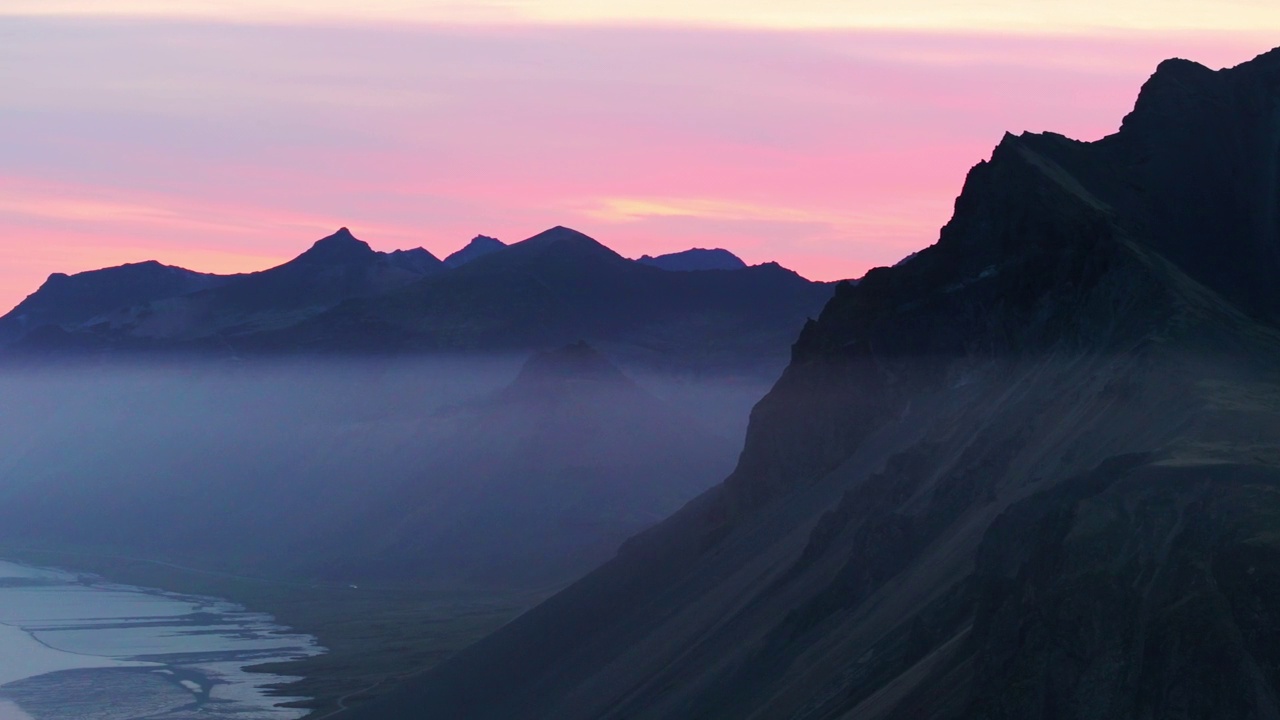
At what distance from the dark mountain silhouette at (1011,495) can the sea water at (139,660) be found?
2273 cm

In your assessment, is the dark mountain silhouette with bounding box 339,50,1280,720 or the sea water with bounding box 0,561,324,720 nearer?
the dark mountain silhouette with bounding box 339,50,1280,720

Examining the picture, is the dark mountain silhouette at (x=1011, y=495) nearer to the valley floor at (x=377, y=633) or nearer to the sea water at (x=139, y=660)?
the valley floor at (x=377, y=633)

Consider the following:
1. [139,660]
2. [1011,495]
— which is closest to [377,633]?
[139,660]

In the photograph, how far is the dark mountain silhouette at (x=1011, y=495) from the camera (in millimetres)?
40875

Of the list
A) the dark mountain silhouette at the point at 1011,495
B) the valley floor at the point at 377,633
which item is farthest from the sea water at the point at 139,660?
the dark mountain silhouette at the point at 1011,495

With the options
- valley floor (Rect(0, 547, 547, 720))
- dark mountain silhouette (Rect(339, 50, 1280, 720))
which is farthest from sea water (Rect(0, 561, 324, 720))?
dark mountain silhouette (Rect(339, 50, 1280, 720))

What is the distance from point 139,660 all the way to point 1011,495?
103909mm

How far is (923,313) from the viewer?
94.1m

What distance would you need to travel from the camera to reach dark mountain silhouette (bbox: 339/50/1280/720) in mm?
40875

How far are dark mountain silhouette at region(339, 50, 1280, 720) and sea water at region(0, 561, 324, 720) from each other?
74.6 ft

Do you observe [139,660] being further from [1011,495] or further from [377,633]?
[1011,495]

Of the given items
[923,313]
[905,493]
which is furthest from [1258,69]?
[905,493]

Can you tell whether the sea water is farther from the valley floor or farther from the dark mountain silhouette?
the dark mountain silhouette

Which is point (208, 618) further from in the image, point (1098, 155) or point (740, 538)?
point (1098, 155)
